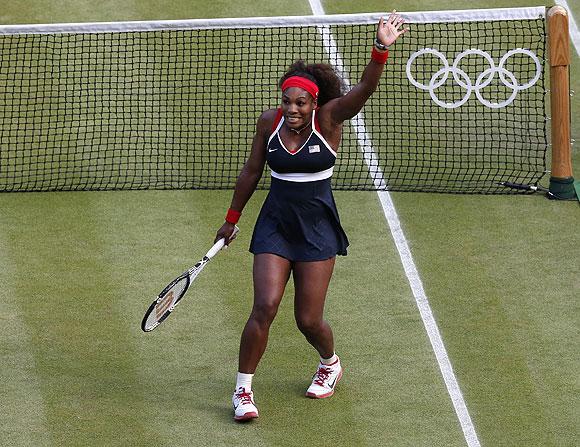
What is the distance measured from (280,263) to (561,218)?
437 centimetres

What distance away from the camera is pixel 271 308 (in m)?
9.49

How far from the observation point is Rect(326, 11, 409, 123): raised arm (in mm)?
9133

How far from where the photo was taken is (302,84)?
30.9 feet

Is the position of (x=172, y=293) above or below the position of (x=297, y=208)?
below

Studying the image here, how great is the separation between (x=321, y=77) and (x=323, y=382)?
2.31m

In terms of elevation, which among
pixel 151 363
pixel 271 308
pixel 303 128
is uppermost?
pixel 303 128

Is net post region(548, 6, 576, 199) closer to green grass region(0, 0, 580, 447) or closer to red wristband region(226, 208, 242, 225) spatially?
green grass region(0, 0, 580, 447)

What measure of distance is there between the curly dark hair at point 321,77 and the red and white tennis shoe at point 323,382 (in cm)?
202

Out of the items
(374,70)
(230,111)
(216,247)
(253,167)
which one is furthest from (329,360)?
(230,111)

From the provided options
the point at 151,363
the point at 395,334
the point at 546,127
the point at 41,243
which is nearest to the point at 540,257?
the point at 395,334

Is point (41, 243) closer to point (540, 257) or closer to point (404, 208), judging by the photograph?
point (404, 208)

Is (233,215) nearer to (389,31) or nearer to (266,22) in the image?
(389,31)

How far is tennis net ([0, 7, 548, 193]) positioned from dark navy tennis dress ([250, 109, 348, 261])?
3.75 meters

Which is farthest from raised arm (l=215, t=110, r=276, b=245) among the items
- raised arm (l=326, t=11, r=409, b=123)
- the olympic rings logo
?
the olympic rings logo
